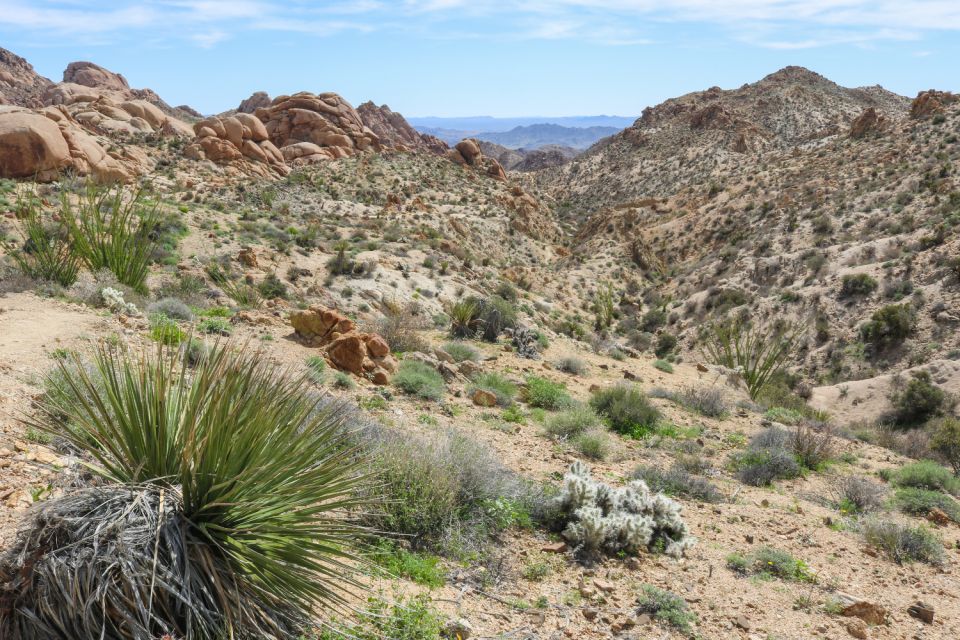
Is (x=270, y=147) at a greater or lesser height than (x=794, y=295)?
greater

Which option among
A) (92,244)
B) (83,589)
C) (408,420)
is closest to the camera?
(83,589)

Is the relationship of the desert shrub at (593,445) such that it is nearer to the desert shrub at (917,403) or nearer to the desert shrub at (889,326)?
the desert shrub at (917,403)

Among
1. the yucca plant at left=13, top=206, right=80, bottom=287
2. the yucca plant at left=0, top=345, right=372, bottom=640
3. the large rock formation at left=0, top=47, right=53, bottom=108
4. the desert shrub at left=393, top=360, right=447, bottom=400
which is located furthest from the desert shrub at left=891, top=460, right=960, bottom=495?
the large rock formation at left=0, top=47, right=53, bottom=108

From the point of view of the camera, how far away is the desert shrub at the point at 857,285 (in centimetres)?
2133

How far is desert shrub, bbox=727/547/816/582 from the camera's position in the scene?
515 cm

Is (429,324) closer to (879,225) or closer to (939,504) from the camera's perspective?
(939,504)

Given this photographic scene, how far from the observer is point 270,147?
42.3 metres

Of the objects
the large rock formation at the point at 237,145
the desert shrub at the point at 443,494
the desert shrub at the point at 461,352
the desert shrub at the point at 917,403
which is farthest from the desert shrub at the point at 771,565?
the large rock formation at the point at 237,145

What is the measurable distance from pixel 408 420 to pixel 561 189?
177 feet

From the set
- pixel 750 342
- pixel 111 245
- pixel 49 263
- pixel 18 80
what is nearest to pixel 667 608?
pixel 49 263

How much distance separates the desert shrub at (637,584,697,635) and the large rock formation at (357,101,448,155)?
77.9 meters

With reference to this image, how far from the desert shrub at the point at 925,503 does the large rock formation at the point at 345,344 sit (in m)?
6.87

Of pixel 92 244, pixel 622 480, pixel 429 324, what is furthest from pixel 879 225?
pixel 92 244

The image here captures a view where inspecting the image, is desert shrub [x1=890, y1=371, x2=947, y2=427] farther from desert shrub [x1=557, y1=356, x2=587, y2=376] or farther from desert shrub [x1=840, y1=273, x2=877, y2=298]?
desert shrub [x1=557, y1=356, x2=587, y2=376]
